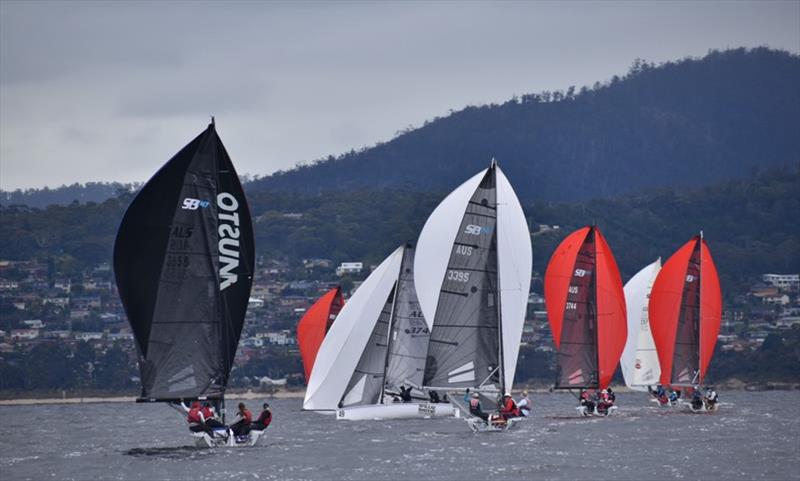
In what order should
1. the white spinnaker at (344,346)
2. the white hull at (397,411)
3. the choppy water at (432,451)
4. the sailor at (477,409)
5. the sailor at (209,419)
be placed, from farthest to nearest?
the white spinnaker at (344,346), the white hull at (397,411), the sailor at (477,409), the sailor at (209,419), the choppy water at (432,451)

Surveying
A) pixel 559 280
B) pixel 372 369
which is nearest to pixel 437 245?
pixel 372 369

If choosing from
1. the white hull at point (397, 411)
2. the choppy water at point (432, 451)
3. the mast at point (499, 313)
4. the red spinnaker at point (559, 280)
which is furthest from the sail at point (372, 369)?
the red spinnaker at point (559, 280)

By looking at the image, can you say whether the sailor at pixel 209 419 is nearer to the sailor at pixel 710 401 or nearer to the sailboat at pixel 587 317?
the sailboat at pixel 587 317

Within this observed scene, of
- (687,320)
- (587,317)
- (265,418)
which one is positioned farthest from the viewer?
(687,320)

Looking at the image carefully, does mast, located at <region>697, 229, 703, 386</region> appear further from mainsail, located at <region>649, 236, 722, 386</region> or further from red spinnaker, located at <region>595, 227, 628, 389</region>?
red spinnaker, located at <region>595, 227, 628, 389</region>

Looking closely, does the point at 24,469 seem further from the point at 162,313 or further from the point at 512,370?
the point at 512,370

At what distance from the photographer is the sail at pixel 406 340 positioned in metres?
52.0

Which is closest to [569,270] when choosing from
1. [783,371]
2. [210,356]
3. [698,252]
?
[698,252]

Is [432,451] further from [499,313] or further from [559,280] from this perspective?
[559,280]

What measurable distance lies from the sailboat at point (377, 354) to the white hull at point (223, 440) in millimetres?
10373

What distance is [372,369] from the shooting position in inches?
2031

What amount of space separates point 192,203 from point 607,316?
20573 mm

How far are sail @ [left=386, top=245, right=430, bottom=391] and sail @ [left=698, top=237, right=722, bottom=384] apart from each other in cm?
1317

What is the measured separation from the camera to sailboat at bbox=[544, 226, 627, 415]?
181 feet
